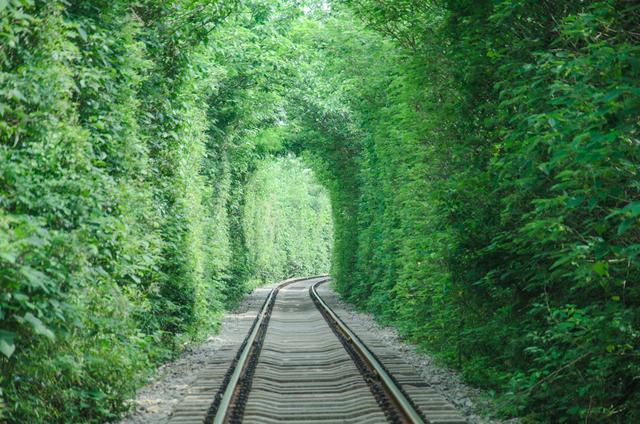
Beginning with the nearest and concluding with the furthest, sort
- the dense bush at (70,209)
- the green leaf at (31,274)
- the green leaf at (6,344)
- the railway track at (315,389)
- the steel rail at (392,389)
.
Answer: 1. the green leaf at (6,344)
2. the green leaf at (31,274)
3. the dense bush at (70,209)
4. the steel rail at (392,389)
5. the railway track at (315,389)

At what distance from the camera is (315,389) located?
28.0 ft

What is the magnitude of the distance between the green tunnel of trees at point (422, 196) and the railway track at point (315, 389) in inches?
32.9

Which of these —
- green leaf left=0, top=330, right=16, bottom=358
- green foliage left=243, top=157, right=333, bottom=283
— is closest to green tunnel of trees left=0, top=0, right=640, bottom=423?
green leaf left=0, top=330, right=16, bottom=358

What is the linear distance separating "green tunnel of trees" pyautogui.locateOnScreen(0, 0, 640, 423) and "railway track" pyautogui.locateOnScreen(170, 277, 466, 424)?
0.84 meters

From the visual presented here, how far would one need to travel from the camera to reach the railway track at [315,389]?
700 centimetres

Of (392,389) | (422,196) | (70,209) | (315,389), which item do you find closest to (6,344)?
(70,209)

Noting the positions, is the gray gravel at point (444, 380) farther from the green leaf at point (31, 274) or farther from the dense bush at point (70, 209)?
the green leaf at point (31, 274)

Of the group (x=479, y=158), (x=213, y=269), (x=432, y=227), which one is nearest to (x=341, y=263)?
(x=213, y=269)

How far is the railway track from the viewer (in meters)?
7.00

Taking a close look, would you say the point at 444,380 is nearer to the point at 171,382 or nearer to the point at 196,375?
the point at 196,375

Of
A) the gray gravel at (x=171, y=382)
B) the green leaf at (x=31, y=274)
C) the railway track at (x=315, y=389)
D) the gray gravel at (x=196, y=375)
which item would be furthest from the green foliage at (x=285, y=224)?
the green leaf at (x=31, y=274)

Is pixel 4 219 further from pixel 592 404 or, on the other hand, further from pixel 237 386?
pixel 592 404

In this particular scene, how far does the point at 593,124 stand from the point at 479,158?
13.9ft

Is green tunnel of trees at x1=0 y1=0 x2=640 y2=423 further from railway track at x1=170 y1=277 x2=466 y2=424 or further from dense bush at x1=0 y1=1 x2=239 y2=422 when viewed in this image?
railway track at x1=170 y1=277 x2=466 y2=424
